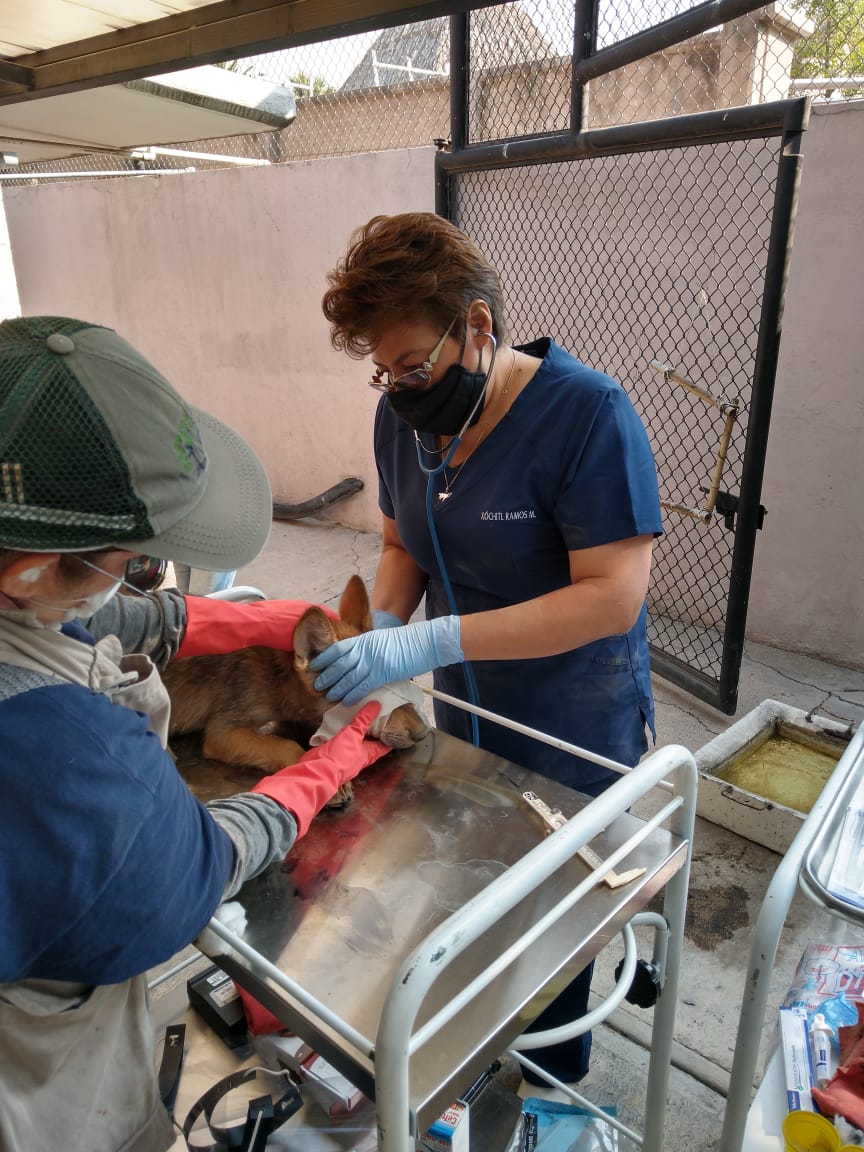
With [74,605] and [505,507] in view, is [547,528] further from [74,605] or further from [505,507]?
[74,605]

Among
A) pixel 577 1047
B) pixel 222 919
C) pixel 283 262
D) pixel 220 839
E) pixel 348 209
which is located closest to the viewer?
pixel 220 839

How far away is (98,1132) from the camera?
4.04 ft

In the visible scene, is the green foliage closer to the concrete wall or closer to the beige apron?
the concrete wall

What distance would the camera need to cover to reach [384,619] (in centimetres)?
237

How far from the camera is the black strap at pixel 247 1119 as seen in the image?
1556 mm

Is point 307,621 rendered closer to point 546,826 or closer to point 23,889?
point 546,826

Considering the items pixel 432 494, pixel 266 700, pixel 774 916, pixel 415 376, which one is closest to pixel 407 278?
pixel 415 376

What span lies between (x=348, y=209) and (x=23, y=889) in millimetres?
7037

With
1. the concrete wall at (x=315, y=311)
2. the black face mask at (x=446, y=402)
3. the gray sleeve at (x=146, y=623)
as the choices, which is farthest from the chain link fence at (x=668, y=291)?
the gray sleeve at (x=146, y=623)

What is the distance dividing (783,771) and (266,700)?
9.36ft

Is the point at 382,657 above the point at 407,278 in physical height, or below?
below

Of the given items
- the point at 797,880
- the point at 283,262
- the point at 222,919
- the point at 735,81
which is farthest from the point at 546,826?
the point at 283,262

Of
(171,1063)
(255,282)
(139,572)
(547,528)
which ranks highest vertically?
(255,282)

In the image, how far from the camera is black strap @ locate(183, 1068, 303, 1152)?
1.56 meters
